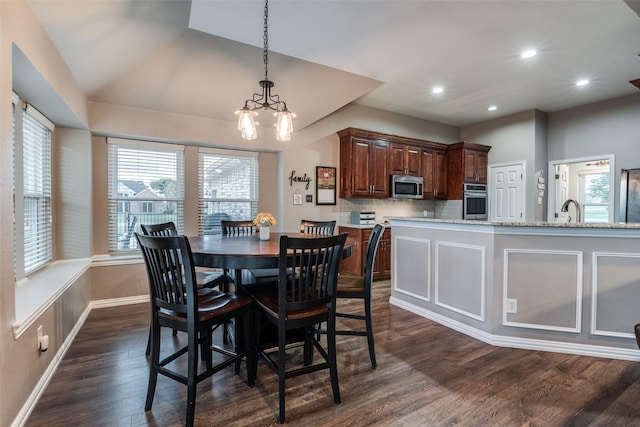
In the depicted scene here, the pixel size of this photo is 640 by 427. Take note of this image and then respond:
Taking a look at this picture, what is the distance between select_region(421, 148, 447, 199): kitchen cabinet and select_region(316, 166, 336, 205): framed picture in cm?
180

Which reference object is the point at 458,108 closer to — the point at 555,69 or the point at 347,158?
the point at 555,69

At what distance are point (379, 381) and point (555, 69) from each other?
413 cm

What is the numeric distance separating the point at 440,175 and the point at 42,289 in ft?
19.1

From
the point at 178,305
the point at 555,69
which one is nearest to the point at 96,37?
the point at 178,305

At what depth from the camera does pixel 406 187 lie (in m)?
5.39

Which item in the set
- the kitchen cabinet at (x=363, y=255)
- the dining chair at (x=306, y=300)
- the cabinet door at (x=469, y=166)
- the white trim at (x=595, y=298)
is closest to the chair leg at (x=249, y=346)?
the dining chair at (x=306, y=300)

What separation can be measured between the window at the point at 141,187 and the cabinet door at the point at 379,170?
2876 mm

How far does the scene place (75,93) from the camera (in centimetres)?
280

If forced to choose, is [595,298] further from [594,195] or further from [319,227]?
[594,195]

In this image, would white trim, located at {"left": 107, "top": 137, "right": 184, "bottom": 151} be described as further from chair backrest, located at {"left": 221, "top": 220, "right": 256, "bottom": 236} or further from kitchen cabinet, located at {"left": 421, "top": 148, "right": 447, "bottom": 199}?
kitchen cabinet, located at {"left": 421, "top": 148, "right": 447, "bottom": 199}

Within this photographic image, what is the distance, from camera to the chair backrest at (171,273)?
1.66 metres

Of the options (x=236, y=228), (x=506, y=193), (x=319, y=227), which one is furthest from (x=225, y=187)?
(x=506, y=193)

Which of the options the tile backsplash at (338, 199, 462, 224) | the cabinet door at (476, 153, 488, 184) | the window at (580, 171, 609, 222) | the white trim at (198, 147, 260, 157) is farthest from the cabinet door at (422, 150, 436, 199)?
the window at (580, 171, 609, 222)

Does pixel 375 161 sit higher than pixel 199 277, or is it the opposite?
pixel 375 161
